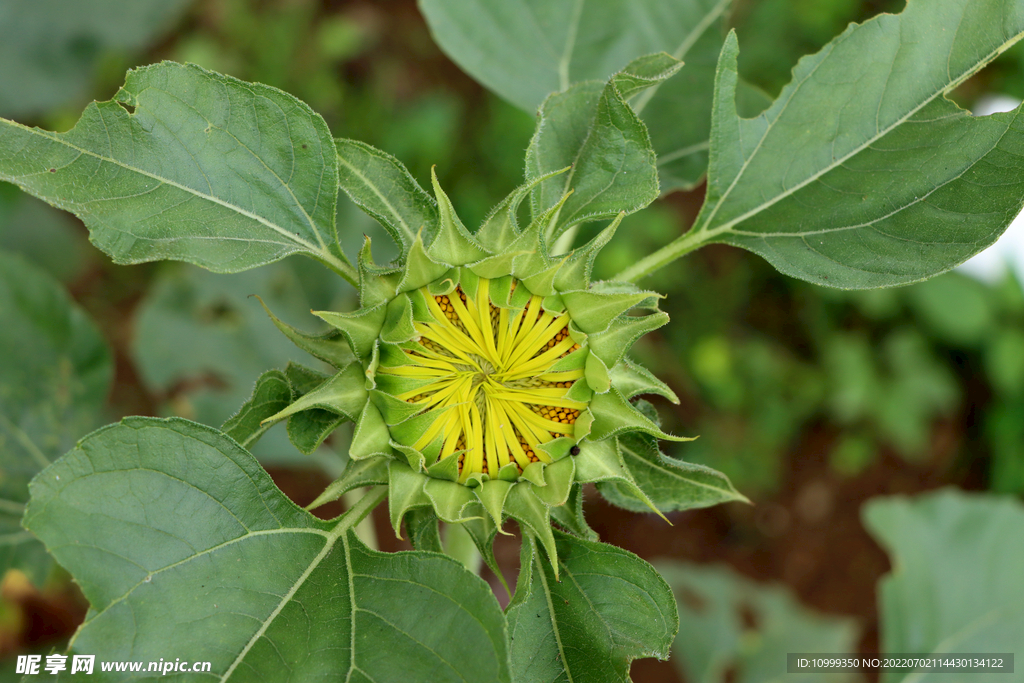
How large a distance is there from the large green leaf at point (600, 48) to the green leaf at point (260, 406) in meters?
1.26

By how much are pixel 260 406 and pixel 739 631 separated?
3594 millimetres

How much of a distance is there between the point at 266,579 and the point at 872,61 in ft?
6.11

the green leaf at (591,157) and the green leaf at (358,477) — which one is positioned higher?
the green leaf at (591,157)

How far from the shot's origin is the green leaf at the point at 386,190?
172 centimetres

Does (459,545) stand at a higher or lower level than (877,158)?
lower

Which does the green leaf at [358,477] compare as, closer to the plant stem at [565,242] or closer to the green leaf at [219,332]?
the plant stem at [565,242]

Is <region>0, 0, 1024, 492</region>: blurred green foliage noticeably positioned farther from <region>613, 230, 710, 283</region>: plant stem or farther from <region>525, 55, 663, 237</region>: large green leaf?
<region>525, 55, 663, 237</region>: large green leaf

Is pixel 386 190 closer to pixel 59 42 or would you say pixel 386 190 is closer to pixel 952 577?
pixel 952 577

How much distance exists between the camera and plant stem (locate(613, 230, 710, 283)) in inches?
75.0

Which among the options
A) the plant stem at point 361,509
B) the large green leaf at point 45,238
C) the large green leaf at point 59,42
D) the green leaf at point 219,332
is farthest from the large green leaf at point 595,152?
the large green leaf at point 45,238

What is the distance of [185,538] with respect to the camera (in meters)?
1.53

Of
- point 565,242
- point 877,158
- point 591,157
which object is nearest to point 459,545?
point 565,242

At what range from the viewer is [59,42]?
13.0ft

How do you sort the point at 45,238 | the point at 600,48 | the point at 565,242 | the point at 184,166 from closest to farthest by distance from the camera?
the point at 184,166, the point at 565,242, the point at 600,48, the point at 45,238
